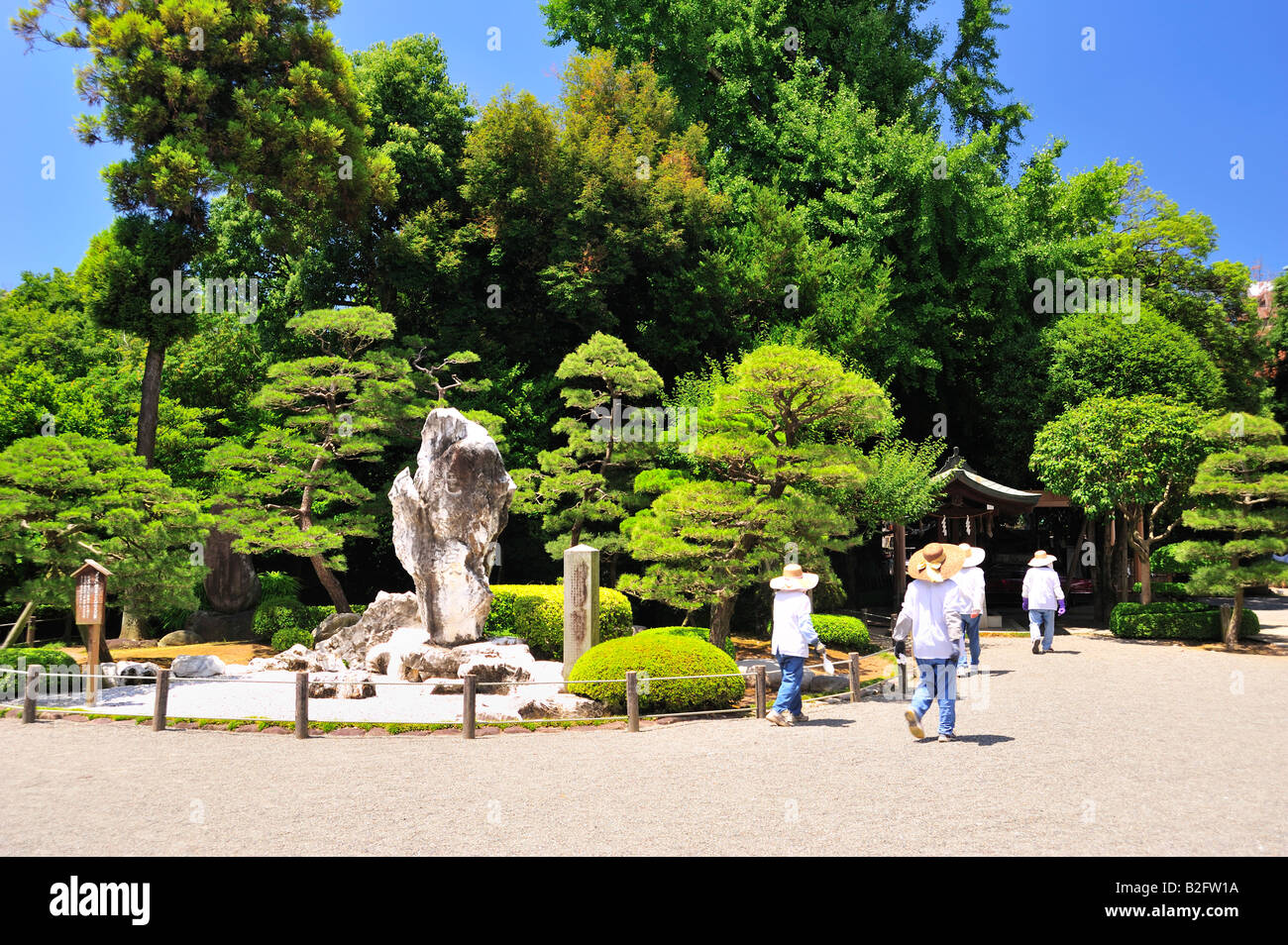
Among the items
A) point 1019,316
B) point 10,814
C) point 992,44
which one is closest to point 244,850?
point 10,814

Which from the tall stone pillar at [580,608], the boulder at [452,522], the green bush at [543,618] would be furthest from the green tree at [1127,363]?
the boulder at [452,522]

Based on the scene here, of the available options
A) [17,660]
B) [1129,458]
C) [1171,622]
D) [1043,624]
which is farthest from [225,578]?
[1171,622]

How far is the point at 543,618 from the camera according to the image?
57.4ft

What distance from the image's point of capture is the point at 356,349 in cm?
2139

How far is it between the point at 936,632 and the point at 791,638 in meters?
1.83

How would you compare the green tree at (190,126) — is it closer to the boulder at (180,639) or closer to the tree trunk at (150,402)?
the tree trunk at (150,402)

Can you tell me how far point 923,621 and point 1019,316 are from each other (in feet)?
71.4

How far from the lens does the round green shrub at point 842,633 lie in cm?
1808

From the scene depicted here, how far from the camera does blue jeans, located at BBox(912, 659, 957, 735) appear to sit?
9.22 m

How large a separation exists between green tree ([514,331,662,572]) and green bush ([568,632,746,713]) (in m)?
7.84

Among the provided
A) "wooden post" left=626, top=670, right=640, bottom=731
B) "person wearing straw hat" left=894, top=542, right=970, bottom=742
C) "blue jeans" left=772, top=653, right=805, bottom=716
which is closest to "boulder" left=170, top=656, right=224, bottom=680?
"wooden post" left=626, top=670, right=640, bottom=731

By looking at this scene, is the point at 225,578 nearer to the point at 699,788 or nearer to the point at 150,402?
the point at 150,402

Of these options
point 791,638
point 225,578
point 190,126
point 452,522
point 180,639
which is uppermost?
point 190,126

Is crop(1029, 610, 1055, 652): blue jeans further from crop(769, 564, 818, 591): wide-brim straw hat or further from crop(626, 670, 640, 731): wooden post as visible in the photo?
crop(626, 670, 640, 731): wooden post
